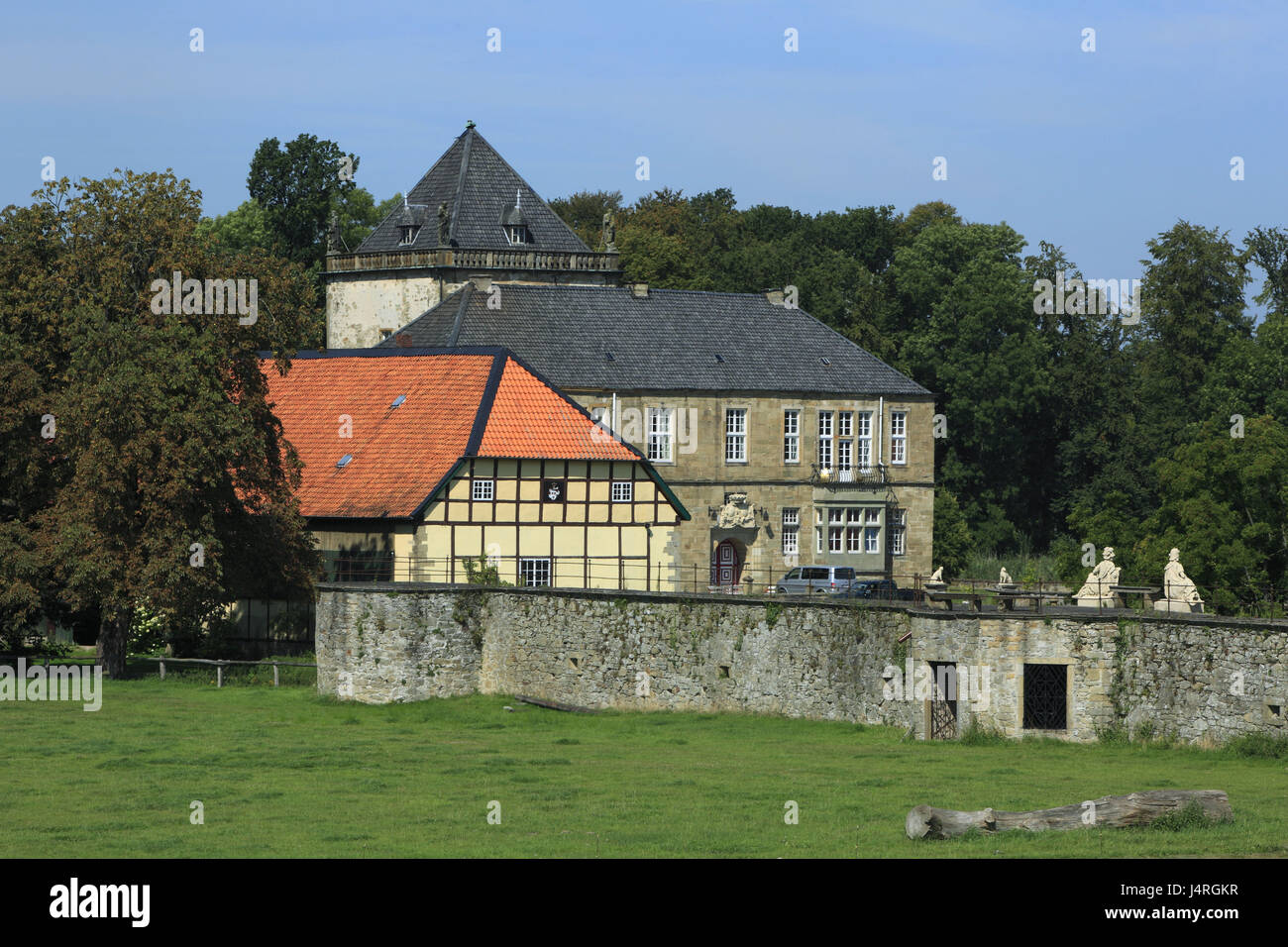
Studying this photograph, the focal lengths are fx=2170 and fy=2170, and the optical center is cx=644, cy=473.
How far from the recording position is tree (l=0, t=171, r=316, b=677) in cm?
4153

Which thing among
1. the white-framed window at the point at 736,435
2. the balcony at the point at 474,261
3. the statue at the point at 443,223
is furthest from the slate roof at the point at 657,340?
the statue at the point at 443,223

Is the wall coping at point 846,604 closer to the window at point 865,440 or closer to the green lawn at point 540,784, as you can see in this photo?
the green lawn at point 540,784

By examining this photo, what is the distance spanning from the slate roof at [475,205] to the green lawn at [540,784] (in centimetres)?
3223

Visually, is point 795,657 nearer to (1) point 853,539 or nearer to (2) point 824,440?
(2) point 824,440

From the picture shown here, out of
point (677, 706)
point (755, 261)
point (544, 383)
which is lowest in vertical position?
point (677, 706)

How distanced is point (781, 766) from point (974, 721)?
4287 mm

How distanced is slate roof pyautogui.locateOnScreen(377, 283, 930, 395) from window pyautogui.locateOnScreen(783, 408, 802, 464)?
837mm

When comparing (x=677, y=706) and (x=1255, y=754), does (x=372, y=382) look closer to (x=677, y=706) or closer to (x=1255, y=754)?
(x=677, y=706)

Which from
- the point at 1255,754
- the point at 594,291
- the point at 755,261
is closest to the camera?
the point at 1255,754

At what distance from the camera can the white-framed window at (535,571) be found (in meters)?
46.6

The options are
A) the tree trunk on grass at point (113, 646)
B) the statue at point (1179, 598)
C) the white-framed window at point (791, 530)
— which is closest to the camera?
the statue at point (1179, 598)
